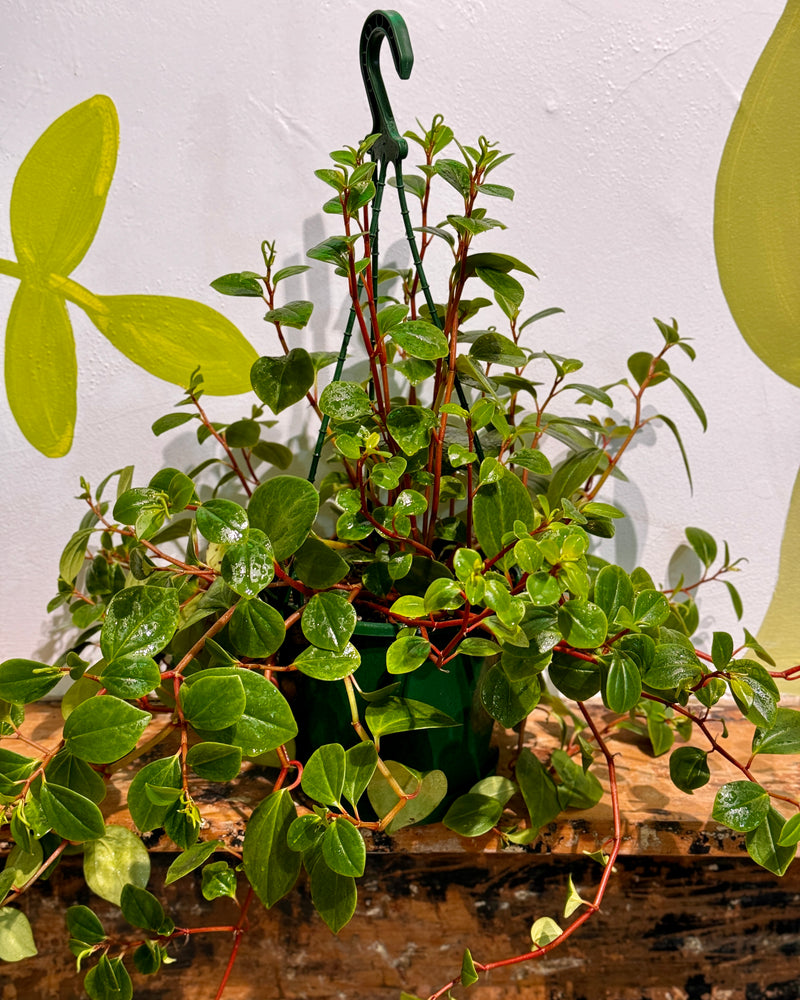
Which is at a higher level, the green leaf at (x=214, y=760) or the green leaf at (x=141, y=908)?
the green leaf at (x=214, y=760)

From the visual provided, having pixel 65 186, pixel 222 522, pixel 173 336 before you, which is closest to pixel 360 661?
pixel 222 522

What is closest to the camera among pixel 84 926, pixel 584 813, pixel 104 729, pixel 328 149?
pixel 104 729

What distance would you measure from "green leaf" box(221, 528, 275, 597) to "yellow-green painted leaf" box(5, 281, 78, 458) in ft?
1.45

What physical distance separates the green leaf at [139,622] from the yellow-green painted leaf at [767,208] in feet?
2.30

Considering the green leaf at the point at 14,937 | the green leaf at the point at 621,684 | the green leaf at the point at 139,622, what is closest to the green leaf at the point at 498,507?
the green leaf at the point at 621,684

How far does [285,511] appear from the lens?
532 millimetres

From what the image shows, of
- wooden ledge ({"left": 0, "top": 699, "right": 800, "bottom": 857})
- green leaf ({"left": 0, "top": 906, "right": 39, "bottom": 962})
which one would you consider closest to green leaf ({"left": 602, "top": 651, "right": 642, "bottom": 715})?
wooden ledge ({"left": 0, "top": 699, "right": 800, "bottom": 857})

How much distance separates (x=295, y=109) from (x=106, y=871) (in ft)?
2.37

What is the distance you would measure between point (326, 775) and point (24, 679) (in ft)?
0.66

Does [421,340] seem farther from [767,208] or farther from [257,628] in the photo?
[767,208]

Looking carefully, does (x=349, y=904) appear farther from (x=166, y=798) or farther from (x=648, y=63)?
(x=648, y=63)

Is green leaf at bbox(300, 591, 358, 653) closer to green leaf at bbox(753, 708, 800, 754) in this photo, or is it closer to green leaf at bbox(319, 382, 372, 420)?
green leaf at bbox(319, 382, 372, 420)

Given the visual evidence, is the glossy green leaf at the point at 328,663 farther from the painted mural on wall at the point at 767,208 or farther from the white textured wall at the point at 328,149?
the painted mural on wall at the point at 767,208

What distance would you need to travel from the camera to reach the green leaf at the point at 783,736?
1.94 feet
